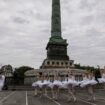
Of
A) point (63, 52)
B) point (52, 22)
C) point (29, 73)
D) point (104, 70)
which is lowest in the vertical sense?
point (104, 70)

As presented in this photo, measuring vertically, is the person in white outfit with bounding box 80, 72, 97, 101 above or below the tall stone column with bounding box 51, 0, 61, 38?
below

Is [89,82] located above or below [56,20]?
below

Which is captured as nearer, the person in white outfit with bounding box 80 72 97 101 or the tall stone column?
the person in white outfit with bounding box 80 72 97 101

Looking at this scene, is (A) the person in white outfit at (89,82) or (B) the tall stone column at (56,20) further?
(B) the tall stone column at (56,20)

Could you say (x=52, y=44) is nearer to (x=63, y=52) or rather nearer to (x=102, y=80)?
(x=63, y=52)

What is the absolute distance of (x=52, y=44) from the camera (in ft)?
369

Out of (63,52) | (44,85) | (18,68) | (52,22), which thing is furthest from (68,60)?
(44,85)

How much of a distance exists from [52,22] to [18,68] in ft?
138

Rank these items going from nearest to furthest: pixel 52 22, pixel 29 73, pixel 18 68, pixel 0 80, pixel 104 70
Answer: pixel 0 80 < pixel 104 70 < pixel 29 73 < pixel 52 22 < pixel 18 68

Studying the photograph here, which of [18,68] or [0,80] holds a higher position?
[18,68]

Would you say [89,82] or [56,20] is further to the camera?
[56,20]

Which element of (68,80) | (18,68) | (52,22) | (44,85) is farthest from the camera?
(18,68)

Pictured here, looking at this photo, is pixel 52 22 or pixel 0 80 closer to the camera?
pixel 0 80

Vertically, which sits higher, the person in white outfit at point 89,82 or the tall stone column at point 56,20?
the tall stone column at point 56,20
